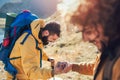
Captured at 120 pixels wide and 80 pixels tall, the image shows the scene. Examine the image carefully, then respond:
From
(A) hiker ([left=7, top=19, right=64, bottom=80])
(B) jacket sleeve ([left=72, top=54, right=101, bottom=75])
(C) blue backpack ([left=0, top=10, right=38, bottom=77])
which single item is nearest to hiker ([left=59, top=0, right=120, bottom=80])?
(B) jacket sleeve ([left=72, top=54, right=101, bottom=75])

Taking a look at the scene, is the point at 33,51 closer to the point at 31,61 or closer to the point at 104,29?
the point at 31,61

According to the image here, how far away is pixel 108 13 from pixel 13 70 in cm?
325

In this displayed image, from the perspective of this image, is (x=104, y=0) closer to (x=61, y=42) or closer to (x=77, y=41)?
(x=77, y=41)

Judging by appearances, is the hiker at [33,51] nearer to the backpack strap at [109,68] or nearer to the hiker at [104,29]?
the hiker at [104,29]

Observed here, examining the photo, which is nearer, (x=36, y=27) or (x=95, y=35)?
(x=95, y=35)

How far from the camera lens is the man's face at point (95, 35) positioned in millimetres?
2604

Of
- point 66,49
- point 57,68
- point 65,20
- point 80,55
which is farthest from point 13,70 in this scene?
point 66,49

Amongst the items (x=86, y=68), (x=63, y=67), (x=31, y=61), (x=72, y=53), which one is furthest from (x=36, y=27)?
(x=72, y=53)

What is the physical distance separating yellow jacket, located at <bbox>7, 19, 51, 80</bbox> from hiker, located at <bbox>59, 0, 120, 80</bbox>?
258cm

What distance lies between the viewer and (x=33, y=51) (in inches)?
209

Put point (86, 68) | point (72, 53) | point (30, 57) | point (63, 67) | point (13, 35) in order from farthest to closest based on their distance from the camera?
point (72, 53) < point (13, 35) < point (30, 57) < point (63, 67) < point (86, 68)

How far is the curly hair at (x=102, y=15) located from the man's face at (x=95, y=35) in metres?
0.03

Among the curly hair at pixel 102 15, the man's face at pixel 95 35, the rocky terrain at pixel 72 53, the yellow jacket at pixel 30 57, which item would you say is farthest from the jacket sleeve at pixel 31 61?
the rocky terrain at pixel 72 53

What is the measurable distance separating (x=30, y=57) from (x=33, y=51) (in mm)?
107
